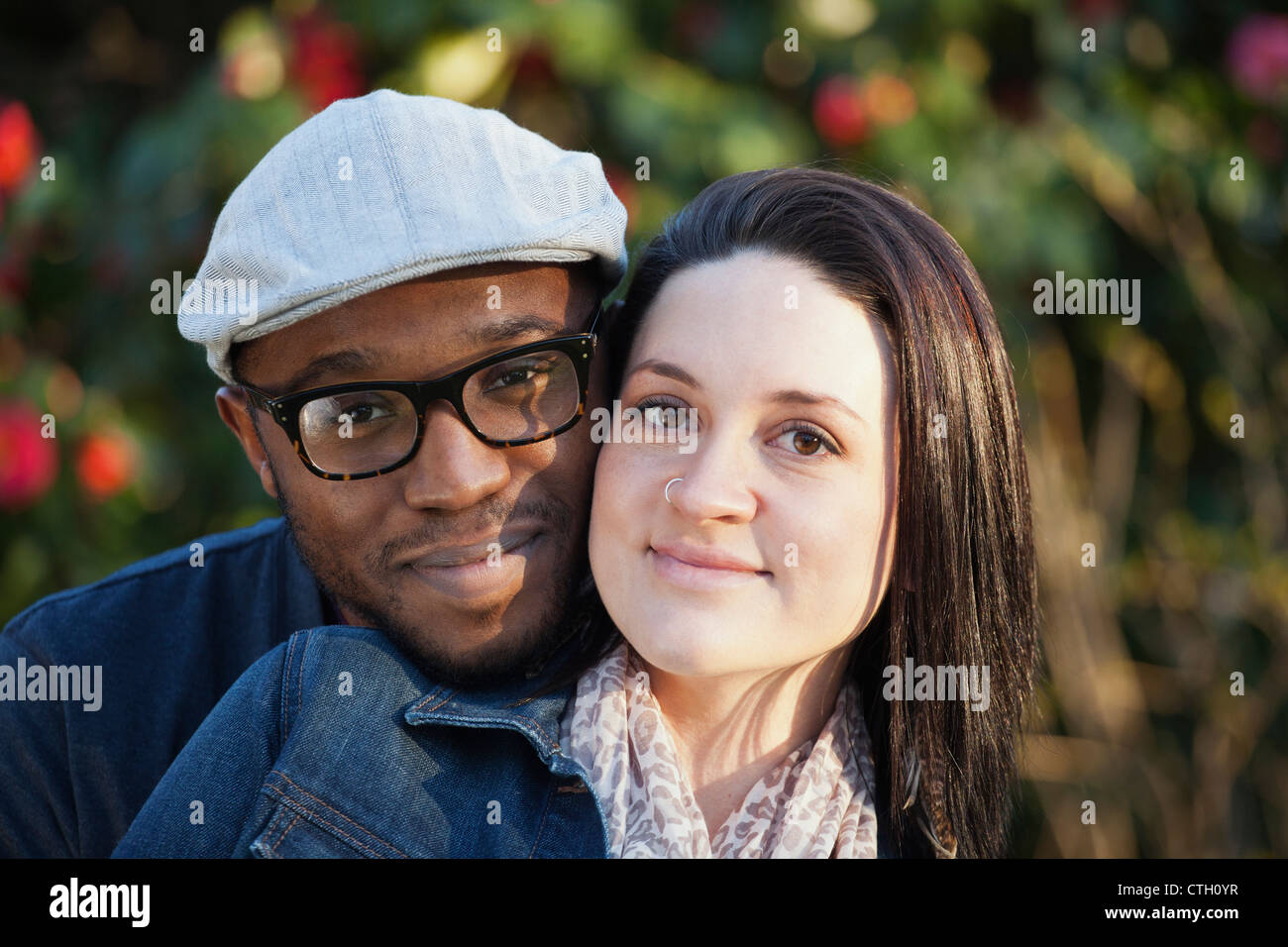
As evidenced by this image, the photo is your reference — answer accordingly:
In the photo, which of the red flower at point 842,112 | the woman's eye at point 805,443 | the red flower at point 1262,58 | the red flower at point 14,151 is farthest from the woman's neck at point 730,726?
the red flower at point 1262,58

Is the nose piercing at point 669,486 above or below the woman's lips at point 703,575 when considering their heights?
above

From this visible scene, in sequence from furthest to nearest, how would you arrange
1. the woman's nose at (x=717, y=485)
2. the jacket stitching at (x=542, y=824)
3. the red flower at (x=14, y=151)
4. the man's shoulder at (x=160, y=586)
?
the red flower at (x=14, y=151)
the man's shoulder at (x=160, y=586)
the jacket stitching at (x=542, y=824)
the woman's nose at (x=717, y=485)

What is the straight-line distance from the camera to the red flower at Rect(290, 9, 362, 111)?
125 inches

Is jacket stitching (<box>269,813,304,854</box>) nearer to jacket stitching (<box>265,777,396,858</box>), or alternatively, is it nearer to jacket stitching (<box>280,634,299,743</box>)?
jacket stitching (<box>265,777,396,858</box>)

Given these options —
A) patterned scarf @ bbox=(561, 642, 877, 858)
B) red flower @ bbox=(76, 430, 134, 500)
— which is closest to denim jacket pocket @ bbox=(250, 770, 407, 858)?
patterned scarf @ bbox=(561, 642, 877, 858)

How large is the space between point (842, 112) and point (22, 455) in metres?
2.35

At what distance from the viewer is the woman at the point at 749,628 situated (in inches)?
67.4

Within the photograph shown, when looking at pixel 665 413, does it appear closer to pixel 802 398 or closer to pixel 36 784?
pixel 802 398

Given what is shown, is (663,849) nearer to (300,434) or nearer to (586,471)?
(586,471)

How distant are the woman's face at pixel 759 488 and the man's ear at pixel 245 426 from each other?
0.75 metres

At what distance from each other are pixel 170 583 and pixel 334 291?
0.99 meters

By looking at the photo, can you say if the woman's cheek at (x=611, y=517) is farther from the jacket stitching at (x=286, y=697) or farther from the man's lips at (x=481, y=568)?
the jacket stitching at (x=286, y=697)

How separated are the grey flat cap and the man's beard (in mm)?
395

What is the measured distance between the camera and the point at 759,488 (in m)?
1.70
